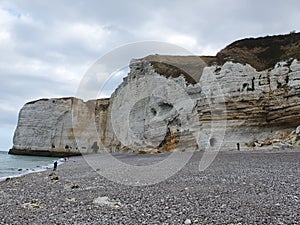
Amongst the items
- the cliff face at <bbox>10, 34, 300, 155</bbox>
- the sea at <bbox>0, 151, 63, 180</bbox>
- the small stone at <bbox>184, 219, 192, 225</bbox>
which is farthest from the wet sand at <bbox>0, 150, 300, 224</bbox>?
the cliff face at <bbox>10, 34, 300, 155</bbox>

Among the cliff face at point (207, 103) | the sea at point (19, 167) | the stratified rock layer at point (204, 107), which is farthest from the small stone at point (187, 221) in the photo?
the stratified rock layer at point (204, 107)

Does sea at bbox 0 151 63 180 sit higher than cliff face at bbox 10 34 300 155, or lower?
lower

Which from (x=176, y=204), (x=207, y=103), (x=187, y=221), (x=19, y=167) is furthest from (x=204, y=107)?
(x=187, y=221)

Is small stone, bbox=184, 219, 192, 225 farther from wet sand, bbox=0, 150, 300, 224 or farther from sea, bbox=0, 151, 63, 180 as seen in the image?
sea, bbox=0, 151, 63, 180

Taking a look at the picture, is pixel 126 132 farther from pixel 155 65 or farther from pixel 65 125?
pixel 65 125

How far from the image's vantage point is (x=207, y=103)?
28109 millimetres

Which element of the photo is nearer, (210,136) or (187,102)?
(210,136)

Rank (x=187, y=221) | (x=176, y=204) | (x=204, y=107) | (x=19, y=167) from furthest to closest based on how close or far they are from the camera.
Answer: (x=204, y=107) < (x=19, y=167) < (x=176, y=204) < (x=187, y=221)

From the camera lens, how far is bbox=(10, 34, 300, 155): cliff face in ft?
80.2

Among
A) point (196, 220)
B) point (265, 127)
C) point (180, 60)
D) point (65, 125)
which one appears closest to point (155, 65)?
point (180, 60)

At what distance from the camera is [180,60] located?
43.9m

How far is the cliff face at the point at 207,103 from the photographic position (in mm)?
24453

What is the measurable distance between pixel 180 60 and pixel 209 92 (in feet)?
55.0

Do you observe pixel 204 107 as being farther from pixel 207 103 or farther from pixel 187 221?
pixel 187 221
